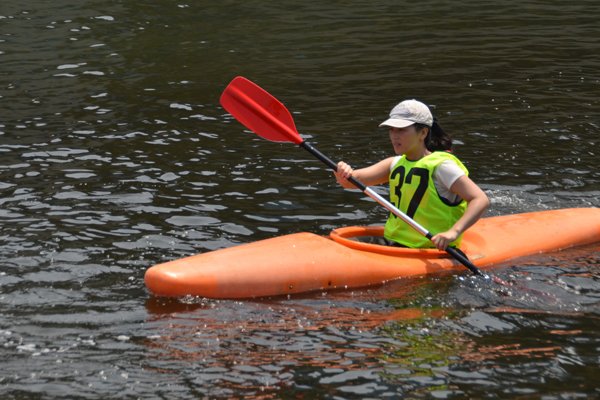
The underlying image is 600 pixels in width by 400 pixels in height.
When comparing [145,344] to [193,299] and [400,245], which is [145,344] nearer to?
[193,299]

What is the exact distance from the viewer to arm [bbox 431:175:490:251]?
433cm

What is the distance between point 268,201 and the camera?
6012 millimetres

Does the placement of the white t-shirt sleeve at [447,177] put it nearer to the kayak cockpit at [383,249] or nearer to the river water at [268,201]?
the kayak cockpit at [383,249]

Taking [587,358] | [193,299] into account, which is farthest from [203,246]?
[587,358]

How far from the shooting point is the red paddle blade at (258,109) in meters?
5.38

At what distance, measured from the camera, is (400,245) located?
484cm

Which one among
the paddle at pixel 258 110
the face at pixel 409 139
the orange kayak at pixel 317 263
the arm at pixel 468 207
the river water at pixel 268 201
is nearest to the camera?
the river water at pixel 268 201

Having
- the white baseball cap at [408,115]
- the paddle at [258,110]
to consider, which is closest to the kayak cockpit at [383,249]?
the white baseball cap at [408,115]

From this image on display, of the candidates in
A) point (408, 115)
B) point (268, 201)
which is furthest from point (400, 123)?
point (268, 201)

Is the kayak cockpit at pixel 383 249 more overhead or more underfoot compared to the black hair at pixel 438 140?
more underfoot

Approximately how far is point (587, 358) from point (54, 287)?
10.3 ft

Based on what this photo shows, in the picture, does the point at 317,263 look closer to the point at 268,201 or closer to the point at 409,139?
→ the point at 409,139

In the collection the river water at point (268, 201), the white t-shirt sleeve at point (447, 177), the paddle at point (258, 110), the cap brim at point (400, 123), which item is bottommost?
the river water at point (268, 201)

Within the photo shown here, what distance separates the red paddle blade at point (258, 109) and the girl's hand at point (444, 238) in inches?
60.4
